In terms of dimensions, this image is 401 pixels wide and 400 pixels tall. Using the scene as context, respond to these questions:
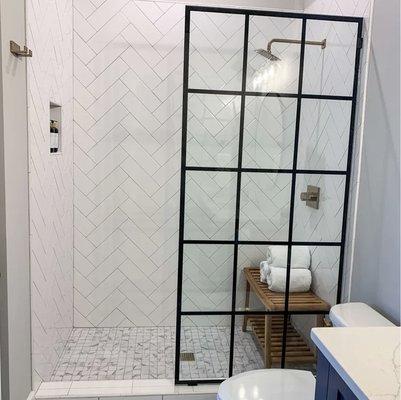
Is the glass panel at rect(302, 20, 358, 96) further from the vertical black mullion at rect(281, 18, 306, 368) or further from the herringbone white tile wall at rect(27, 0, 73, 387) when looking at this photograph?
the herringbone white tile wall at rect(27, 0, 73, 387)

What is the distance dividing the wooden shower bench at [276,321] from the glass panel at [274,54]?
0.97 metres

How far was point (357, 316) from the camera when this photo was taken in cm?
184

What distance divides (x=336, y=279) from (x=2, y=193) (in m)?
1.75

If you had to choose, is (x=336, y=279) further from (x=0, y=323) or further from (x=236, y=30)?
(x=0, y=323)

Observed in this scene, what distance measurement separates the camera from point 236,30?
6.82 ft

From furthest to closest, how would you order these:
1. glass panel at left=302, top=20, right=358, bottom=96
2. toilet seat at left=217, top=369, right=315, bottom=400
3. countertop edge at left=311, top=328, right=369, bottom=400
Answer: glass panel at left=302, top=20, right=358, bottom=96, toilet seat at left=217, top=369, right=315, bottom=400, countertop edge at left=311, top=328, right=369, bottom=400

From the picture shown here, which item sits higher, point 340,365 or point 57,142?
point 57,142

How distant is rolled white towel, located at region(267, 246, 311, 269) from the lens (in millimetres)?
2260

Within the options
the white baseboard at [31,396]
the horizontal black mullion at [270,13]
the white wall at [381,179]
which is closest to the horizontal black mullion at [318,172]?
the white wall at [381,179]

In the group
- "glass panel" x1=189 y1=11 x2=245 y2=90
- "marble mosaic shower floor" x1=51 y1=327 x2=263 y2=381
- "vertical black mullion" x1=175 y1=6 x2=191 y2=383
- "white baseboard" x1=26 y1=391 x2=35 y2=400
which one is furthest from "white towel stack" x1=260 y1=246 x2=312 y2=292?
"white baseboard" x1=26 y1=391 x2=35 y2=400

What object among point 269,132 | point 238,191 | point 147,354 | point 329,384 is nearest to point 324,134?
point 269,132

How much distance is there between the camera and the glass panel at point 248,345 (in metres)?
2.28

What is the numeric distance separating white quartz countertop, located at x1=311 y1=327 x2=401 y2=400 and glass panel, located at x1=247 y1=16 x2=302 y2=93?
1.31 meters

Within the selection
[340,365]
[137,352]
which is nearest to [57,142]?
[137,352]
